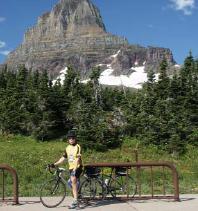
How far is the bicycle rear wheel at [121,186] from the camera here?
48.5 ft

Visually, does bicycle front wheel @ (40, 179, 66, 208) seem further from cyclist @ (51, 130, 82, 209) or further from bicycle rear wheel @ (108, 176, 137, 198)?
bicycle rear wheel @ (108, 176, 137, 198)

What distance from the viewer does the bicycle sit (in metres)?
14.0

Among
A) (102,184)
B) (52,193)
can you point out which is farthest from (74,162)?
(102,184)

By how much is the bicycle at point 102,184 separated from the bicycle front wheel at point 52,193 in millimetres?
573

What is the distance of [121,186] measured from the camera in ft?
49.5

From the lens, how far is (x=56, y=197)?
13641 mm

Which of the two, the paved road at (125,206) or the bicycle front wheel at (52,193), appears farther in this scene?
the bicycle front wheel at (52,193)

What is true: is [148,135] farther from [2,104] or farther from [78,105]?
[2,104]

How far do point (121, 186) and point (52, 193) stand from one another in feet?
8.30

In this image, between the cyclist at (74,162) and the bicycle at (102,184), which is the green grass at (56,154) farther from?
the cyclist at (74,162)

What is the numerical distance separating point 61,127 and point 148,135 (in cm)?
1039

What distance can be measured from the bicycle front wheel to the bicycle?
0.57 metres

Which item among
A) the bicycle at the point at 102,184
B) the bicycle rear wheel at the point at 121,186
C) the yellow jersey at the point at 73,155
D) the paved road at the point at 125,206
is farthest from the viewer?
the bicycle rear wheel at the point at 121,186

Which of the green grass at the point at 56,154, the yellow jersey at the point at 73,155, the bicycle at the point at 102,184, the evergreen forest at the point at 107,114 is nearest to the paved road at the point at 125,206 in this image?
the bicycle at the point at 102,184
